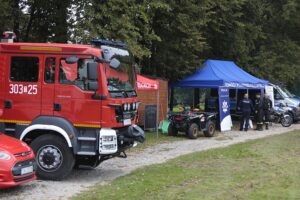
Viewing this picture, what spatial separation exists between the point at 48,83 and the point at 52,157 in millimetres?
1592

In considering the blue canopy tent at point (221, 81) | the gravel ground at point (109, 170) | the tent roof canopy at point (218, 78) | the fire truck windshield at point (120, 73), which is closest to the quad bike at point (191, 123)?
the gravel ground at point (109, 170)

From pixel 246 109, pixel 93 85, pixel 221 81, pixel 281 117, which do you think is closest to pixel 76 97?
pixel 93 85

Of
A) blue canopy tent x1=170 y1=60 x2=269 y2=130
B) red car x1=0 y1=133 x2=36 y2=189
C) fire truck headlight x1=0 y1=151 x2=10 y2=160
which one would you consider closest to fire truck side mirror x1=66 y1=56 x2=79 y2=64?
red car x1=0 y1=133 x2=36 y2=189

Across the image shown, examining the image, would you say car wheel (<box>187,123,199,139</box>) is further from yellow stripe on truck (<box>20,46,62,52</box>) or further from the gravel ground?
yellow stripe on truck (<box>20,46,62,52</box>)

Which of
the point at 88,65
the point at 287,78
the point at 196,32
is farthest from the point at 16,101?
the point at 287,78

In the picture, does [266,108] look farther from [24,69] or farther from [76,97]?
[24,69]

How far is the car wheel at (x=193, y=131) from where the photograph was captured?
21062mm

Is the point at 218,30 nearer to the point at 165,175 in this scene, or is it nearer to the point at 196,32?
the point at 196,32

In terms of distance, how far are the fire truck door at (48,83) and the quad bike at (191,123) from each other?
10733mm

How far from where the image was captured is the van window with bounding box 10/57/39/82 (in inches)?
439

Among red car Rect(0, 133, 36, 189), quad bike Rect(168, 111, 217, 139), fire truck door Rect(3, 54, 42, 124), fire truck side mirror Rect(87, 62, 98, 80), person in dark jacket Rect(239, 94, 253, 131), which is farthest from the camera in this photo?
person in dark jacket Rect(239, 94, 253, 131)

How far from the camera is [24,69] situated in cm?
1122

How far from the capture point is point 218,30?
27797mm

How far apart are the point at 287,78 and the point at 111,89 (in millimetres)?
23541
